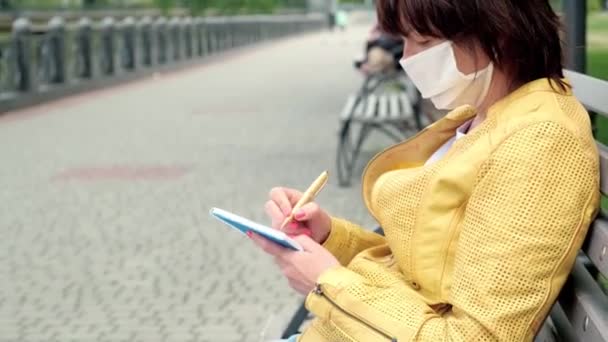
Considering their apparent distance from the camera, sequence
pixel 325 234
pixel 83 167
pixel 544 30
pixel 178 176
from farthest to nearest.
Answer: pixel 83 167 → pixel 178 176 → pixel 325 234 → pixel 544 30

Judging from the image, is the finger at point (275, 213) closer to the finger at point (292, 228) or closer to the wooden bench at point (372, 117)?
the finger at point (292, 228)

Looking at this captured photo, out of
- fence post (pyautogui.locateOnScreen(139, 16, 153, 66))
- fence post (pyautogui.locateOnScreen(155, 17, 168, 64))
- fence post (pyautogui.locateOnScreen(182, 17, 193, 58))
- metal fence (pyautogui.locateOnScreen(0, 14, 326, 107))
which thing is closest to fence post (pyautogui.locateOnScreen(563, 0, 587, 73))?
metal fence (pyautogui.locateOnScreen(0, 14, 326, 107))

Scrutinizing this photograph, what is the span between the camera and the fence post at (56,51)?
61.0 feet

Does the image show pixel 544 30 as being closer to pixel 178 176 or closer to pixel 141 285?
pixel 141 285

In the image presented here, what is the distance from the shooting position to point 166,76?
25391 mm

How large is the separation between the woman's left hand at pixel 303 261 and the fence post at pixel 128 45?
21.5m

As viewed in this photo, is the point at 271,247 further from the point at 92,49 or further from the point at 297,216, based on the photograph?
the point at 92,49

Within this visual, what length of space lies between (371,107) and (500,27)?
7.60 meters

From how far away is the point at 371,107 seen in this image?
9.53 metres

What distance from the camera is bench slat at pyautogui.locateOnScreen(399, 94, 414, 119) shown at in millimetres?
9047

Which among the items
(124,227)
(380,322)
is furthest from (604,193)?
(124,227)

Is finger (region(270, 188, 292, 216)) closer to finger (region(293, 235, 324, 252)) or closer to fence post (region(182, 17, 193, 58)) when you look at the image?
finger (region(293, 235, 324, 252))

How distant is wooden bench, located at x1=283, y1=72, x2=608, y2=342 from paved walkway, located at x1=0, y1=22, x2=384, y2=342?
1.37 m

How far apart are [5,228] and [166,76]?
716 inches
